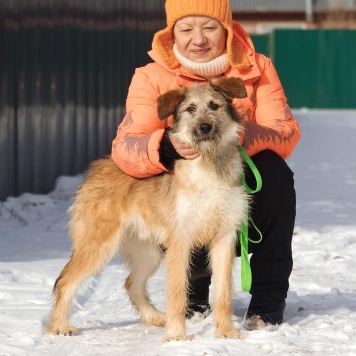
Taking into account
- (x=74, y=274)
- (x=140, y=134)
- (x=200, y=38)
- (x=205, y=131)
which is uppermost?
(x=200, y=38)

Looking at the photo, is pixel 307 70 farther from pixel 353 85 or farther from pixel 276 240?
pixel 276 240

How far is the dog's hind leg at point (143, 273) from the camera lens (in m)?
5.81

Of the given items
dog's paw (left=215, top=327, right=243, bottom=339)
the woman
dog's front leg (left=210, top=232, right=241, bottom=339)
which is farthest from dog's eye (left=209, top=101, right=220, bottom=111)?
dog's paw (left=215, top=327, right=243, bottom=339)

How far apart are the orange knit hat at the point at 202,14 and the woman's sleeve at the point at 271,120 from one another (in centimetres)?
16

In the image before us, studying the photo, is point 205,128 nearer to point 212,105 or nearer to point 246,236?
point 212,105

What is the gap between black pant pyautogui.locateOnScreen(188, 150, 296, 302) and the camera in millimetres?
5590

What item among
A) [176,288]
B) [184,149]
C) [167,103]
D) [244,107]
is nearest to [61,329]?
[176,288]

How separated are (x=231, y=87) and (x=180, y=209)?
0.65m

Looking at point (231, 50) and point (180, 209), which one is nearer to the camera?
point (180, 209)

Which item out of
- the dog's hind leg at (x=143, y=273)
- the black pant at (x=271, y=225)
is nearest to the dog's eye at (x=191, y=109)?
the black pant at (x=271, y=225)

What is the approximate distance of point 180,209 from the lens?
5.21m

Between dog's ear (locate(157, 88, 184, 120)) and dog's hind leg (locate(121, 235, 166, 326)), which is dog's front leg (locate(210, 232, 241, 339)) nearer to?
dog's hind leg (locate(121, 235, 166, 326))

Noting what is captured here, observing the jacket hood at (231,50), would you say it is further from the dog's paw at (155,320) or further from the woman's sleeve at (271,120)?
the dog's paw at (155,320)

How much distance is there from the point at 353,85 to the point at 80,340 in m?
21.6
